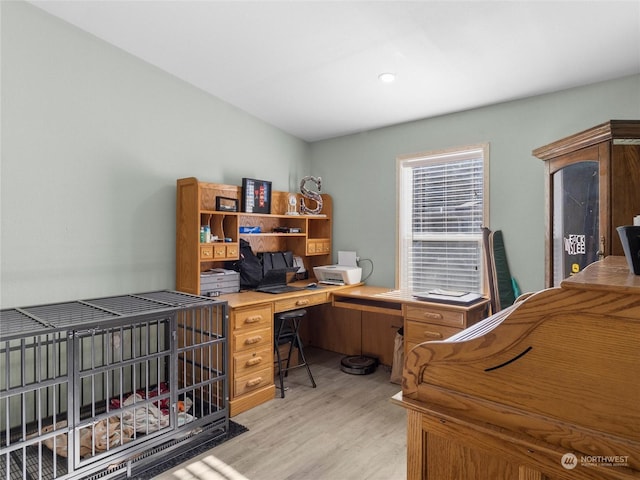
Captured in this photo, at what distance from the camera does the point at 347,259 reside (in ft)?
13.6

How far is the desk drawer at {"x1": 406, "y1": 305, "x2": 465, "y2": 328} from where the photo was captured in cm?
291

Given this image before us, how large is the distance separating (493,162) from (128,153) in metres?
3.05

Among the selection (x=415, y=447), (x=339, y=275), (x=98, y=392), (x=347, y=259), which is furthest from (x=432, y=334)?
(x=98, y=392)

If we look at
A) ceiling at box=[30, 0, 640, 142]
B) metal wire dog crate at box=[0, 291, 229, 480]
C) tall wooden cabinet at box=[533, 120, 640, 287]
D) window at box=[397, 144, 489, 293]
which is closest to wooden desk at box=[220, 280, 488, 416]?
metal wire dog crate at box=[0, 291, 229, 480]

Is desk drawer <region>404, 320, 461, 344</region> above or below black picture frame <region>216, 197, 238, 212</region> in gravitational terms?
below

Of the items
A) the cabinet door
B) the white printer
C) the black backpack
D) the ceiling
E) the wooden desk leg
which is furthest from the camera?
the white printer

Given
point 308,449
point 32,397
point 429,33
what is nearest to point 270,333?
point 308,449

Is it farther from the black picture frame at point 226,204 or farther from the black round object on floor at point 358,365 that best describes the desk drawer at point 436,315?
the black picture frame at point 226,204

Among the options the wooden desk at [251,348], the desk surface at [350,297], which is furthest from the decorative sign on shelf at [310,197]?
the wooden desk at [251,348]

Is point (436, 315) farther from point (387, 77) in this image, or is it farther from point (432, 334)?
point (387, 77)

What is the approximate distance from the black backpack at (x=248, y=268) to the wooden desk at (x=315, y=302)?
0.65 feet

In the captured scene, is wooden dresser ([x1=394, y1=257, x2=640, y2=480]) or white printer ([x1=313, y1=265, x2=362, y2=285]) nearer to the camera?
wooden dresser ([x1=394, y1=257, x2=640, y2=480])

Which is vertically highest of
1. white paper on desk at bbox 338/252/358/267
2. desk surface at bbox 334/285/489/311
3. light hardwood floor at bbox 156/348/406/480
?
white paper on desk at bbox 338/252/358/267

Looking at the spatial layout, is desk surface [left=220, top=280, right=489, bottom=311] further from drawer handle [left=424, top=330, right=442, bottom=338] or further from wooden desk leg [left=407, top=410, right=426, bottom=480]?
wooden desk leg [left=407, top=410, right=426, bottom=480]
